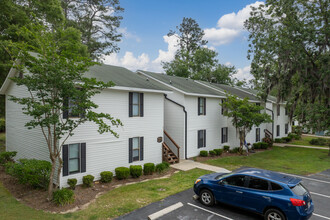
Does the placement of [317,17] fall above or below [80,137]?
above

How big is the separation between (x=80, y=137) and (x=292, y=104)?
21.7 m

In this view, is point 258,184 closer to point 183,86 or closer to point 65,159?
point 65,159

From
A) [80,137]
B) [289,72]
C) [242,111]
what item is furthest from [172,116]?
[289,72]

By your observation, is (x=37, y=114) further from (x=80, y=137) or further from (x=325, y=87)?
(x=325, y=87)

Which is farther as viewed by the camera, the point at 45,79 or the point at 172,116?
the point at 172,116

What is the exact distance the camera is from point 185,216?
764 cm

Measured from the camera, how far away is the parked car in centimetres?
641

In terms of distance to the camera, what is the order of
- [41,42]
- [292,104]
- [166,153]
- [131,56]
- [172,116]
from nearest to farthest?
[41,42] → [166,153] → [172,116] → [292,104] → [131,56]

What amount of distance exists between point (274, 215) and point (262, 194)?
0.70 m

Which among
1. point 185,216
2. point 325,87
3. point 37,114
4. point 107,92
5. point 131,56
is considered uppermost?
point 131,56

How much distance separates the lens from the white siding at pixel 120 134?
442 inches

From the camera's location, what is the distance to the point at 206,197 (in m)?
8.41

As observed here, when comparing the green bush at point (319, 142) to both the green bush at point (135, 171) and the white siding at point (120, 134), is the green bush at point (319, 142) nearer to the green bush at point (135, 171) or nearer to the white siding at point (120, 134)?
the white siding at point (120, 134)

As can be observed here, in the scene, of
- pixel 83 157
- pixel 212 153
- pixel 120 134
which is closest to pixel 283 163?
pixel 212 153
